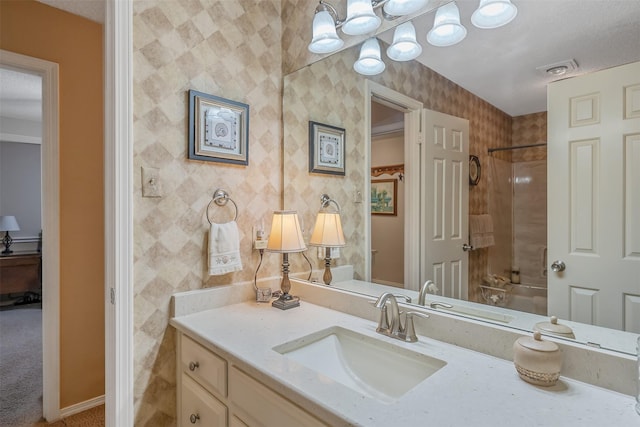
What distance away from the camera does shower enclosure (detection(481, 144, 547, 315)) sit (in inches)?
39.9

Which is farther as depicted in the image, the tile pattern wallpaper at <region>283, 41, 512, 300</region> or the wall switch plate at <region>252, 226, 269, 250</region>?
the wall switch plate at <region>252, 226, 269, 250</region>

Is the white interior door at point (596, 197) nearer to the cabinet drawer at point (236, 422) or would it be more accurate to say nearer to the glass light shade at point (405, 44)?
the glass light shade at point (405, 44)

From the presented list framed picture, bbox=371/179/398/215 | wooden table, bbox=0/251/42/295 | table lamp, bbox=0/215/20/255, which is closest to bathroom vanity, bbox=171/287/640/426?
framed picture, bbox=371/179/398/215

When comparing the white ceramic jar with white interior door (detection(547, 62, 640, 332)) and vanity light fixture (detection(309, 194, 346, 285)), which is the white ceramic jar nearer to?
white interior door (detection(547, 62, 640, 332))

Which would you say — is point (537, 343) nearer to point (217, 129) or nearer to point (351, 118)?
point (351, 118)

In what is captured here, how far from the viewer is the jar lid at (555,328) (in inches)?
37.0

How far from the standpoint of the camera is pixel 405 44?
1356 mm

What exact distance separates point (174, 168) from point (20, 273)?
4369 millimetres

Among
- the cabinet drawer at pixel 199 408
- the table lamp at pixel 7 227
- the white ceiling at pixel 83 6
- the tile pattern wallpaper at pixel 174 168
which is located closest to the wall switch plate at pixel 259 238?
the tile pattern wallpaper at pixel 174 168

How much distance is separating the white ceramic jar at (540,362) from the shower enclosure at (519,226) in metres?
0.19

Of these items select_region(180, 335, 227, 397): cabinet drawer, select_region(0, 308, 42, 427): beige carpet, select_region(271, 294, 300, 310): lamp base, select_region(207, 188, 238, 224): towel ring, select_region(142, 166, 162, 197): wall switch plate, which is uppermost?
select_region(142, 166, 162, 197): wall switch plate

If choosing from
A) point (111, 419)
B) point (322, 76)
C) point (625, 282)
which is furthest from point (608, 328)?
point (111, 419)

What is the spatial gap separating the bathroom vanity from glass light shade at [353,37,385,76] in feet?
3.36

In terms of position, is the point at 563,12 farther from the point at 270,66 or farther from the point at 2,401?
the point at 2,401
